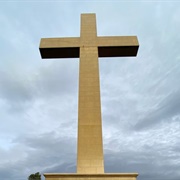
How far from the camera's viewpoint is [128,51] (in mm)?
13359

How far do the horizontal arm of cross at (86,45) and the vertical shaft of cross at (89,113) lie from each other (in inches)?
11.1

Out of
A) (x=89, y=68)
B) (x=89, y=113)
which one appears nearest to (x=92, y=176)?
(x=89, y=113)

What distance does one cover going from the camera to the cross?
32.1ft

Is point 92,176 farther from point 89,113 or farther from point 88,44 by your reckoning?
point 88,44

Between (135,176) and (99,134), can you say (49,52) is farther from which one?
(135,176)

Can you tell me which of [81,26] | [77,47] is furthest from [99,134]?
[81,26]

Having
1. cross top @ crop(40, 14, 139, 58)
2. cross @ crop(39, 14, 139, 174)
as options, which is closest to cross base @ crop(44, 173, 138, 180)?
cross @ crop(39, 14, 139, 174)

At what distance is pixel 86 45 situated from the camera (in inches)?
501

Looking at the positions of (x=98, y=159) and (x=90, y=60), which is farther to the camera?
(x=90, y=60)

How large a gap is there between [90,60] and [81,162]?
17.2 ft

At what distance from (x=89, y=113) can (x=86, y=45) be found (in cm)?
411

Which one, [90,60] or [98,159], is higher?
[90,60]

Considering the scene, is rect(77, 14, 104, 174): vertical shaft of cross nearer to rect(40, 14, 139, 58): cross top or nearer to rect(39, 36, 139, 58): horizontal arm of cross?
rect(40, 14, 139, 58): cross top

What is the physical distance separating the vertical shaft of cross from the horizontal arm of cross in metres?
0.28
